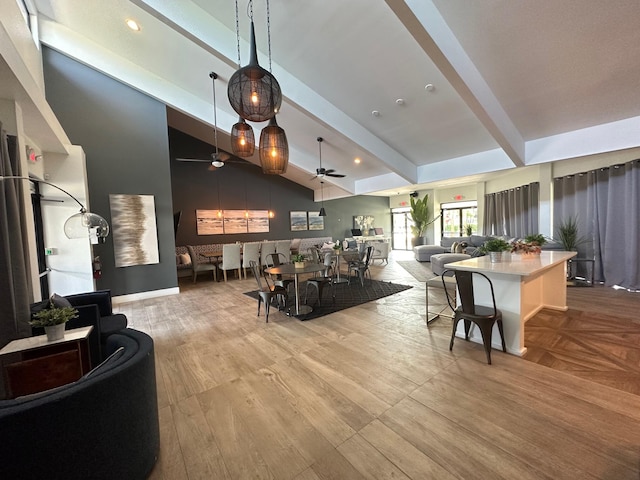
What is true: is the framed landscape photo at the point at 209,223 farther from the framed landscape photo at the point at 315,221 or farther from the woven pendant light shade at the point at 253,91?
the woven pendant light shade at the point at 253,91

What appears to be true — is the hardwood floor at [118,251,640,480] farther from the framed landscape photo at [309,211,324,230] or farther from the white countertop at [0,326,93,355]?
the framed landscape photo at [309,211,324,230]

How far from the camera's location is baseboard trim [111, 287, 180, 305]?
530 cm

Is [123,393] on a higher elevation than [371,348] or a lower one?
higher

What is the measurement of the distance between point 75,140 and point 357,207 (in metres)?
10.4

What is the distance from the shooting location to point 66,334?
1.93 m

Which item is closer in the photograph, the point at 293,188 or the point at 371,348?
A: the point at 371,348

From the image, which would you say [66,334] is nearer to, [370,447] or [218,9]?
[370,447]

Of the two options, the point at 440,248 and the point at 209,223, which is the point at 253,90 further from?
the point at 440,248

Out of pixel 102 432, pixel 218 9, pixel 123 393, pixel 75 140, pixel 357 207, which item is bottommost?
pixel 102 432

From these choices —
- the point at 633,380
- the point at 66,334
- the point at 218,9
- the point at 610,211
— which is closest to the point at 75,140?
the point at 218,9

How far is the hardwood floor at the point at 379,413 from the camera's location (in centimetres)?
150

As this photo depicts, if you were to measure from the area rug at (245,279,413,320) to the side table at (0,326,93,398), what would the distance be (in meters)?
2.62

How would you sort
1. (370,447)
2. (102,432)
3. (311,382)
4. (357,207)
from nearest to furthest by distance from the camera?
1. (102,432)
2. (370,447)
3. (311,382)
4. (357,207)

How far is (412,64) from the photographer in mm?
3711
